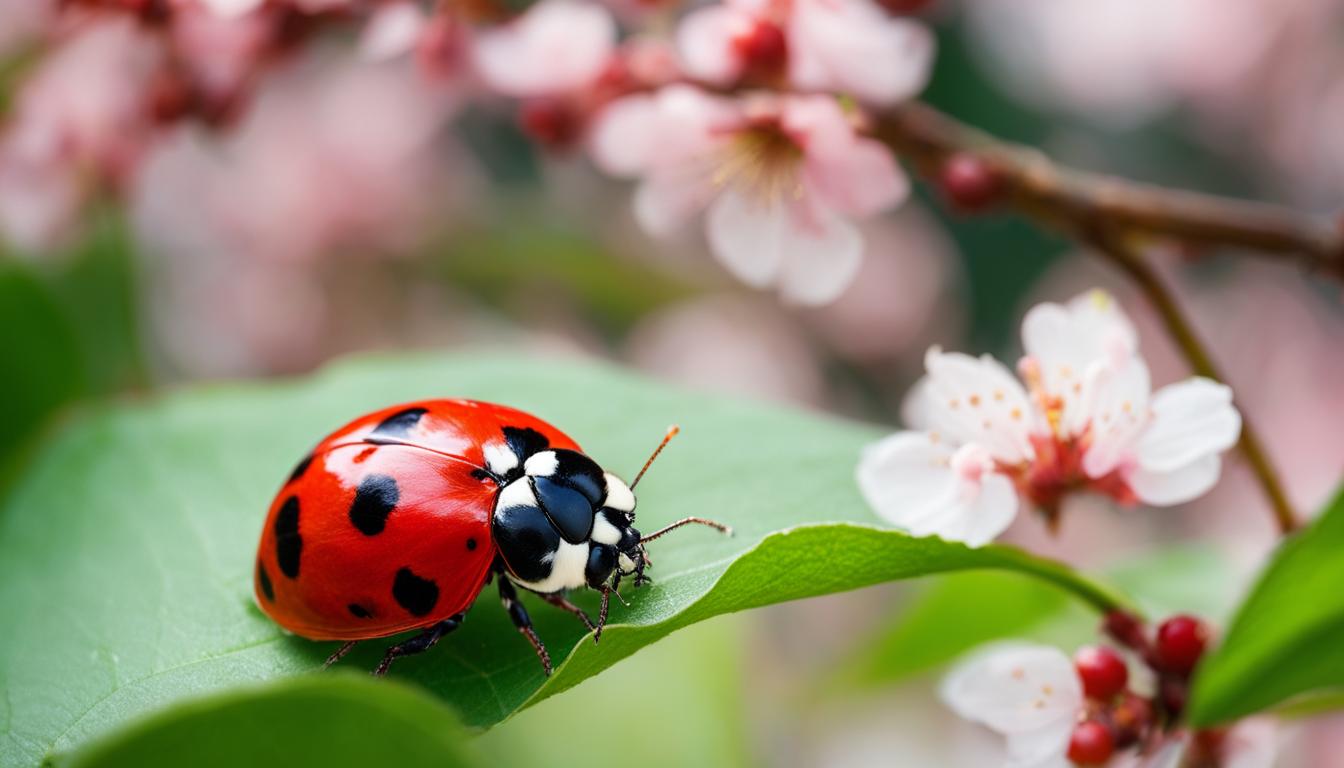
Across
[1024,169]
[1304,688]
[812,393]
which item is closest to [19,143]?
[1024,169]

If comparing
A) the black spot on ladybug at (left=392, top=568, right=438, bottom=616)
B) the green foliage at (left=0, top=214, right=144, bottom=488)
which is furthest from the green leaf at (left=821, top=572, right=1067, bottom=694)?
the green foliage at (left=0, top=214, right=144, bottom=488)

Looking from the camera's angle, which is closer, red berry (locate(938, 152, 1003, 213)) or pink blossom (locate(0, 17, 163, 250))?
red berry (locate(938, 152, 1003, 213))

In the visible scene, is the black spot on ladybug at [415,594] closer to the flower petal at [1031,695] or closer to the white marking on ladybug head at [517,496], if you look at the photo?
the white marking on ladybug head at [517,496]

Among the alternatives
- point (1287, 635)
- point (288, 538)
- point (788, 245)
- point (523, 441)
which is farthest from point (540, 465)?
point (1287, 635)

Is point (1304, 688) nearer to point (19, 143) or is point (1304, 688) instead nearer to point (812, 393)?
point (19, 143)

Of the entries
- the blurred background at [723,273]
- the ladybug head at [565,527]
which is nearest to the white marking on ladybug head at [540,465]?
the ladybug head at [565,527]

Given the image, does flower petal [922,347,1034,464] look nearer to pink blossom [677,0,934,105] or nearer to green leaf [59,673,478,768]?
pink blossom [677,0,934,105]
